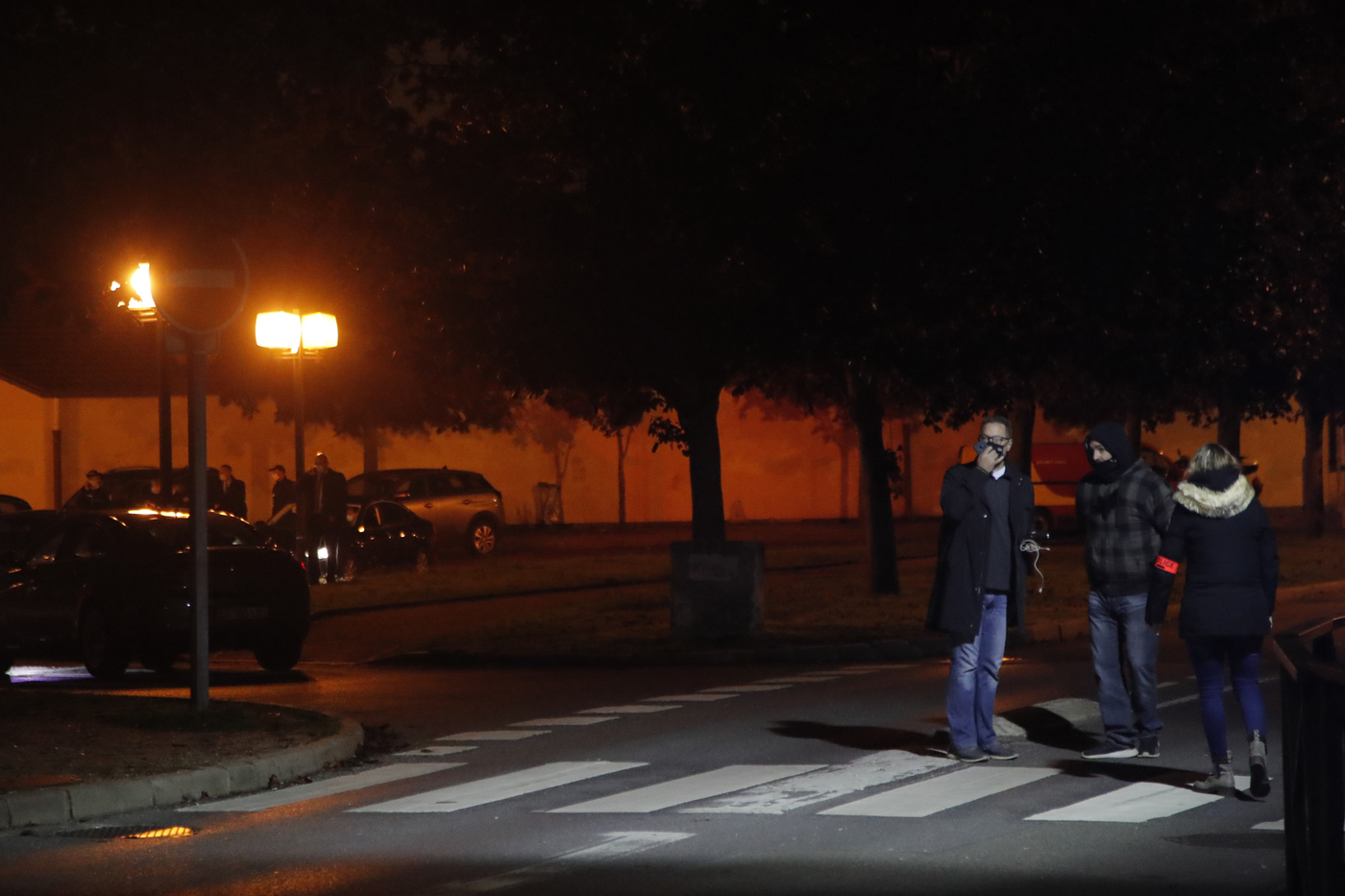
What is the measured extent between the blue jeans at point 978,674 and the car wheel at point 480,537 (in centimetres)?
2642

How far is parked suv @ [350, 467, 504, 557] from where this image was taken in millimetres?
35938

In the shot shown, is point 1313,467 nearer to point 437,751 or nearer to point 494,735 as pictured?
point 494,735

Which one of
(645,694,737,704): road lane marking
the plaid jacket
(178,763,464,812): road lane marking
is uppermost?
the plaid jacket

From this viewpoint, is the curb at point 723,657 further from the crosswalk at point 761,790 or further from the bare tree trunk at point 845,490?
the bare tree trunk at point 845,490

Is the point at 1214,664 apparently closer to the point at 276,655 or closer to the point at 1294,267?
the point at 276,655

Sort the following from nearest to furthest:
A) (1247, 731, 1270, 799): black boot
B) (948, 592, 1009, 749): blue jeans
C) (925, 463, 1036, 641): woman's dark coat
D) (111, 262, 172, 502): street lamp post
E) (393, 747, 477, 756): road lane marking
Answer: (1247, 731, 1270, 799): black boot → (925, 463, 1036, 641): woman's dark coat → (948, 592, 1009, 749): blue jeans → (393, 747, 477, 756): road lane marking → (111, 262, 172, 502): street lamp post

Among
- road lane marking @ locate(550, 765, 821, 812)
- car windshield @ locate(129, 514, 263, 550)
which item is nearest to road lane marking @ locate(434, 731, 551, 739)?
road lane marking @ locate(550, 765, 821, 812)

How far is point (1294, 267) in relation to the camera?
29000mm

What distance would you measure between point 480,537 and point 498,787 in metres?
26.7

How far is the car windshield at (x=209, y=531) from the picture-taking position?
58.6 ft

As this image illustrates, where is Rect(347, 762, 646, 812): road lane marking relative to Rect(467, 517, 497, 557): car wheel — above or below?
below

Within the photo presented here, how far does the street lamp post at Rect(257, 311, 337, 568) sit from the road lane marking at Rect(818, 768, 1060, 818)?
16017 millimetres

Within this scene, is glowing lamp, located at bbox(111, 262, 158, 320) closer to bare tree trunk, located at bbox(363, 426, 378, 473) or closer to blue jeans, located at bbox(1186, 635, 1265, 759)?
blue jeans, located at bbox(1186, 635, 1265, 759)

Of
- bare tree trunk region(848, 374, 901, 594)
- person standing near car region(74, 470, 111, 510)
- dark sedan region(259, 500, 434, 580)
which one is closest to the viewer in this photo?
bare tree trunk region(848, 374, 901, 594)
